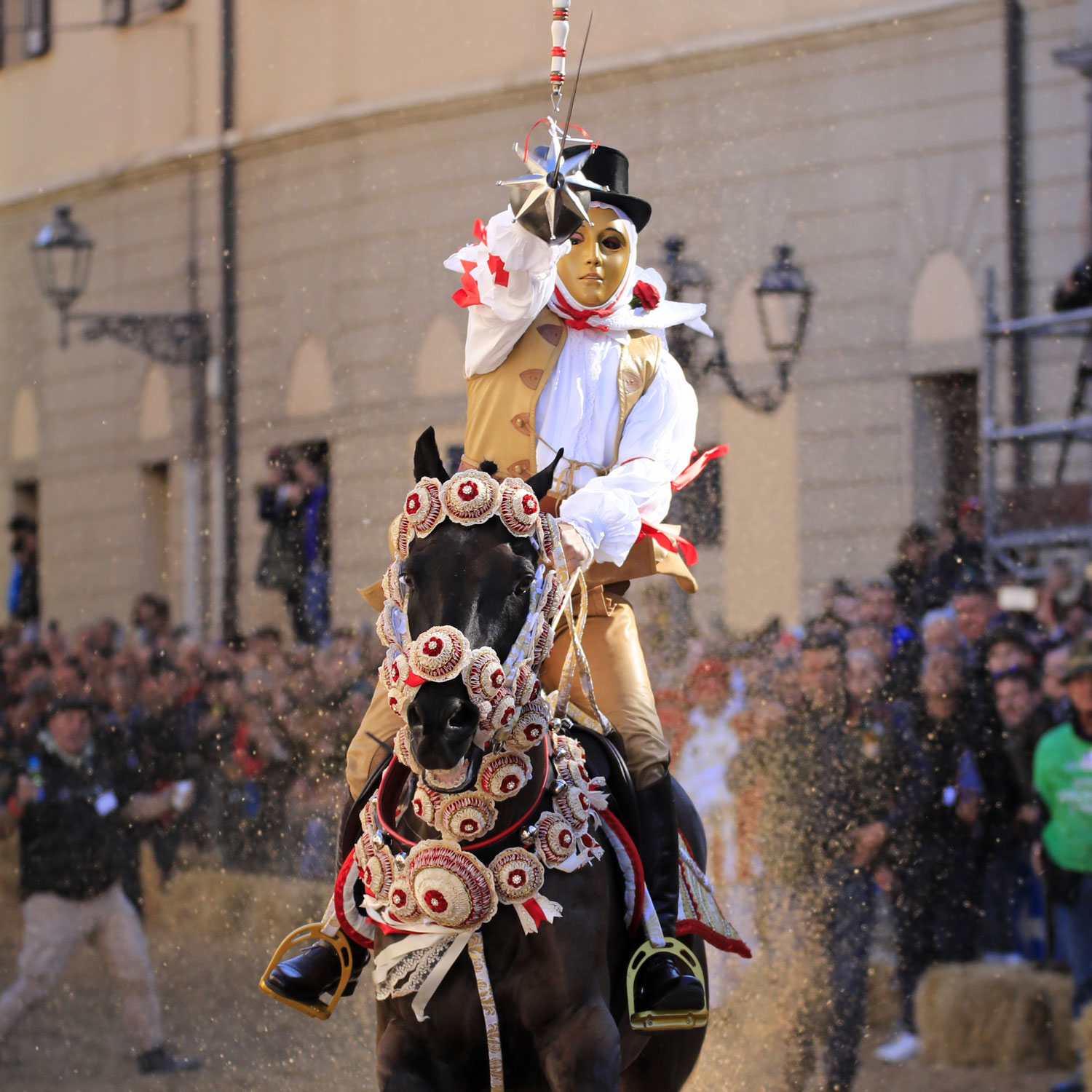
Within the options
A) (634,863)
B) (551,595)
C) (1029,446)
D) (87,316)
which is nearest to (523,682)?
(551,595)

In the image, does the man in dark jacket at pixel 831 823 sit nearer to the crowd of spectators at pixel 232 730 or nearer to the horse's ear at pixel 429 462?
the crowd of spectators at pixel 232 730

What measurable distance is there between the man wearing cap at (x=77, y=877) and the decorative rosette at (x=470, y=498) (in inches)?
204

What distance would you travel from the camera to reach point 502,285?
3830 mm

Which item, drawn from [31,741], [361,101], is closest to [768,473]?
[361,101]

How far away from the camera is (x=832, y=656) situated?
23.7ft

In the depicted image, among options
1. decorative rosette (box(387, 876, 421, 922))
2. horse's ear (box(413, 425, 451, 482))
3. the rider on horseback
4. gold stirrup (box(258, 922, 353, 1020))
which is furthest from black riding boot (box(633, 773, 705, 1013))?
horse's ear (box(413, 425, 451, 482))

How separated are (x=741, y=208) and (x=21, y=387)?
174 inches

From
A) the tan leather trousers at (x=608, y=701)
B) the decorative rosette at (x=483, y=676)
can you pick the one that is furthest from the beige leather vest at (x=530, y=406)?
the decorative rosette at (x=483, y=676)

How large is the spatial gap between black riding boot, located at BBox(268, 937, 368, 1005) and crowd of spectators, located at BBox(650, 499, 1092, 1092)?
11.5ft

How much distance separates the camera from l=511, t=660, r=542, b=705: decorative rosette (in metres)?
2.98

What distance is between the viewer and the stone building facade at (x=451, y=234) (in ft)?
24.0

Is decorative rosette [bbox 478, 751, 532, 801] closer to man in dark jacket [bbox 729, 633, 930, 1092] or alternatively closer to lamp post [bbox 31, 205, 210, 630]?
man in dark jacket [bbox 729, 633, 930, 1092]

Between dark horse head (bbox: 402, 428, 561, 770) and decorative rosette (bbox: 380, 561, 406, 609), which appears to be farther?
decorative rosette (bbox: 380, 561, 406, 609)

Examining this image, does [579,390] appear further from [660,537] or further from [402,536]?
[402,536]
